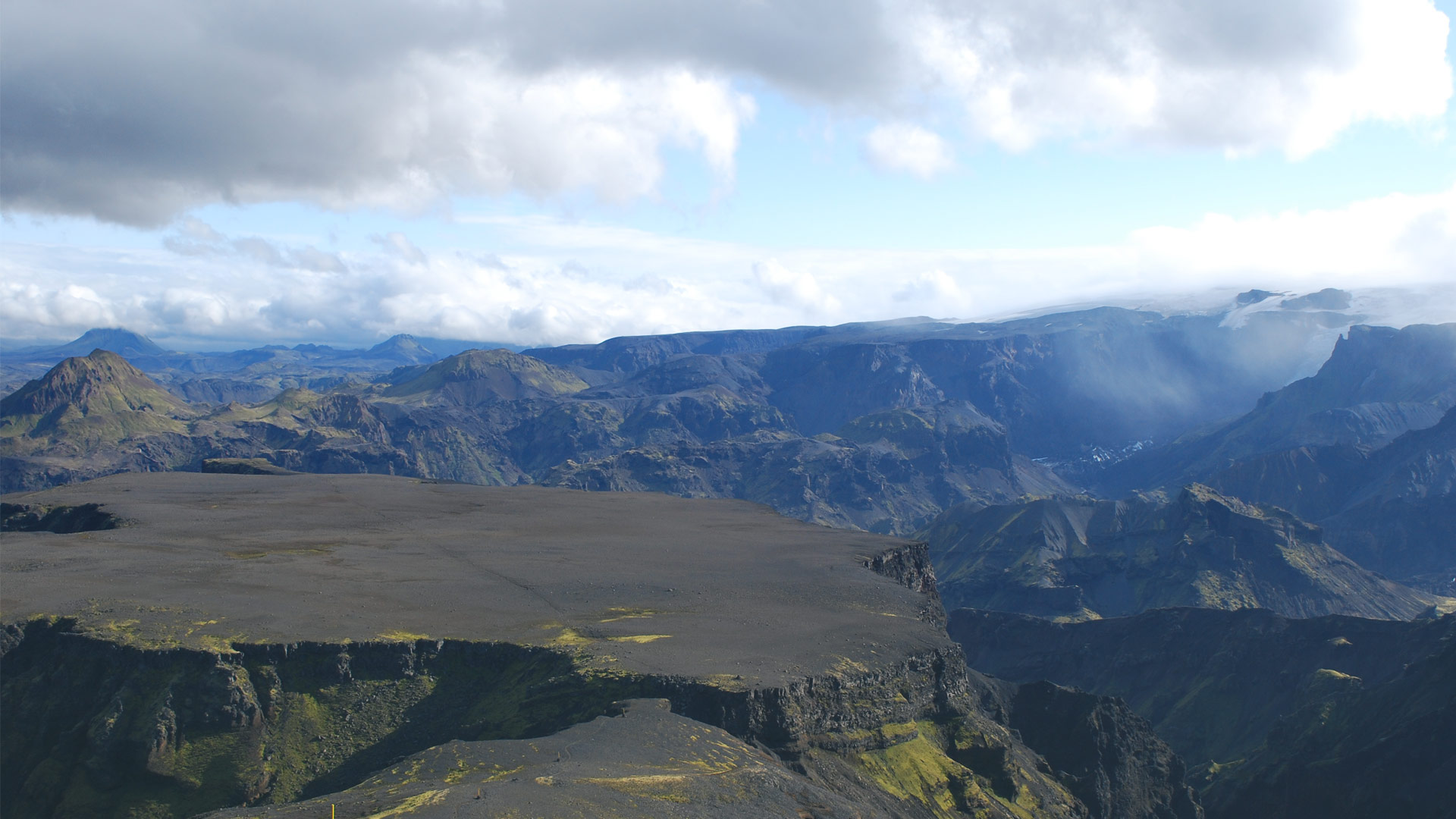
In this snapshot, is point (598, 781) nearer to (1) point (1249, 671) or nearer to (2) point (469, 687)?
(2) point (469, 687)

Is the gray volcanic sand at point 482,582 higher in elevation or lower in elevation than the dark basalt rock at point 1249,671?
higher

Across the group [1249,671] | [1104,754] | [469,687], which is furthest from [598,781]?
[1249,671]

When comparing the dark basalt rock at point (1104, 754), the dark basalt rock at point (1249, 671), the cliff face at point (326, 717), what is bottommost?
the dark basalt rock at point (1249, 671)

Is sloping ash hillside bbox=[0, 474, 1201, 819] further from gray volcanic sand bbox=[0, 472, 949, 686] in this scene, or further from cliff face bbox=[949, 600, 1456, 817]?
cliff face bbox=[949, 600, 1456, 817]

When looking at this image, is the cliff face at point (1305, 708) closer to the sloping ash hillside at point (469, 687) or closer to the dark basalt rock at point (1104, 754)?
the dark basalt rock at point (1104, 754)

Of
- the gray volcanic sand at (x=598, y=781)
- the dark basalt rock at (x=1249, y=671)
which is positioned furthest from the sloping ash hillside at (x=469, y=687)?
the dark basalt rock at (x=1249, y=671)

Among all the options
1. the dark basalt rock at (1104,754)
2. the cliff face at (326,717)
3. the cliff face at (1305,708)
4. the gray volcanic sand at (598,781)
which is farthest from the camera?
the cliff face at (1305,708)
